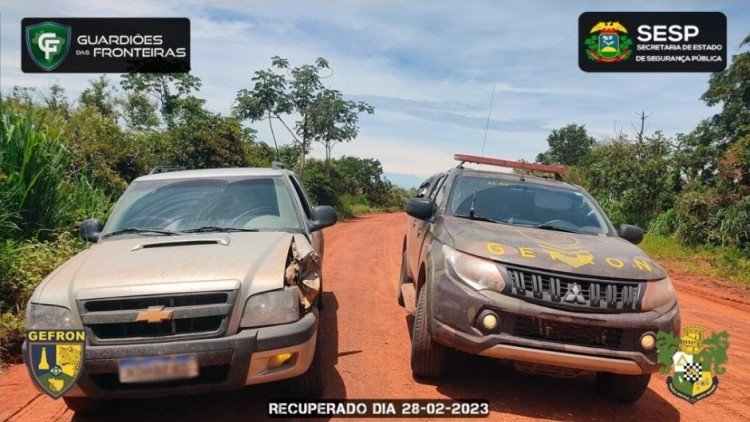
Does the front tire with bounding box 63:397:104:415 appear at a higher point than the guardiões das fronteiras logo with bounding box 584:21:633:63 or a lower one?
lower

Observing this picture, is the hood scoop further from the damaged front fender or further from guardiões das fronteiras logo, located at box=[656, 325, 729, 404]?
guardiões das fronteiras logo, located at box=[656, 325, 729, 404]

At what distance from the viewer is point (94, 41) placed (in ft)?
25.2

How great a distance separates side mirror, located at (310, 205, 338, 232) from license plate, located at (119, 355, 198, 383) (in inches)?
68.1

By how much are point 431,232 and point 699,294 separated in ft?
22.6

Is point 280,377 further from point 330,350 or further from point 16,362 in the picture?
point 16,362

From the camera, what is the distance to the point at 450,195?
4.62 m

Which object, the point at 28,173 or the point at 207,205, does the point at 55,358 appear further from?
the point at 28,173

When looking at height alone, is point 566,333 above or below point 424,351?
above

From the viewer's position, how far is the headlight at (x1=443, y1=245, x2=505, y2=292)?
3.29 m

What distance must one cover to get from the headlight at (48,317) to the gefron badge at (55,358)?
3cm

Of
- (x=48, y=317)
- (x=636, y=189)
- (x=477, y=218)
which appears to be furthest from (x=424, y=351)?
(x=636, y=189)

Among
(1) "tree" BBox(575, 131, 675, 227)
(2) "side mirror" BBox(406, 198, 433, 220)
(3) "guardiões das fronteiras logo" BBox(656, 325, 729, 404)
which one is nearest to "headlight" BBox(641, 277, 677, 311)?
(3) "guardiões das fronteiras logo" BBox(656, 325, 729, 404)

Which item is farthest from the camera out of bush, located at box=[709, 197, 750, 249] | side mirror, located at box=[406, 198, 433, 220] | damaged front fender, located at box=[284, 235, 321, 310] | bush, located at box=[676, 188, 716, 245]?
bush, located at box=[676, 188, 716, 245]

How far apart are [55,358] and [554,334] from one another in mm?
3052
